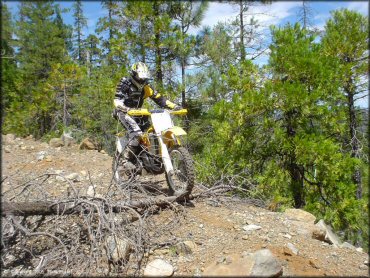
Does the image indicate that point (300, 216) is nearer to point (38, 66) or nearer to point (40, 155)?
point (40, 155)

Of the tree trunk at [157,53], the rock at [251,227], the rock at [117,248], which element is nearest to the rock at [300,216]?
the rock at [251,227]

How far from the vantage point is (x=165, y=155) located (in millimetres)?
4344

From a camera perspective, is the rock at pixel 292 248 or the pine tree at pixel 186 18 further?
the pine tree at pixel 186 18

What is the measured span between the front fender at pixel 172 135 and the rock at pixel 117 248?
5.47 feet

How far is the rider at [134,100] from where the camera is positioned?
4688 millimetres

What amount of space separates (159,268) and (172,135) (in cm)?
199

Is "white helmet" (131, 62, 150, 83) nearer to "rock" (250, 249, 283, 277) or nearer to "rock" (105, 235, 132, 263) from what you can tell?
"rock" (105, 235, 132, 263)

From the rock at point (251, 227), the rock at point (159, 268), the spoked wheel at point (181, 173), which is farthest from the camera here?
the spoked wheel at point (181, 173)

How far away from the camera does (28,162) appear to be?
8023 mm

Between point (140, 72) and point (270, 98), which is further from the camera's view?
point (270, 98)

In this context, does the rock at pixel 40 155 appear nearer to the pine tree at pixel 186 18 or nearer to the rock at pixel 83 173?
the rock at pixel 83 173

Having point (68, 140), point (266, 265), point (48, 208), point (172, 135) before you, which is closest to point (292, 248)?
point (266, 265)

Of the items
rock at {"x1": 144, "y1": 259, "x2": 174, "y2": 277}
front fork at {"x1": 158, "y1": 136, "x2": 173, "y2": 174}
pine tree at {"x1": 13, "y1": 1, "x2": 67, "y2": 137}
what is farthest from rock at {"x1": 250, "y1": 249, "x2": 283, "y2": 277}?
pine tree at {"x1": 13, "y1": 1, "x2": 67, "y2": 137}

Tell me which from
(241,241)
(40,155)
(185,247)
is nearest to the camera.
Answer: (185,247)
